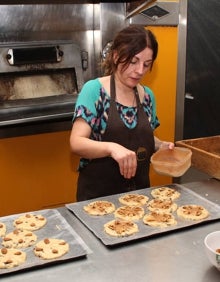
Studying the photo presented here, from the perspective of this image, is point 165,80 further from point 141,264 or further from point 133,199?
point 141,264

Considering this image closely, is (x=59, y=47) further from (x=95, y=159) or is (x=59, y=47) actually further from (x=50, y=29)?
(x=95, y=159)

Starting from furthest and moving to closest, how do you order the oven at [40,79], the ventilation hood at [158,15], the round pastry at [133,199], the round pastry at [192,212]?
the ventilation hood at [158,15]
the oven at [40,79]
the round pastry at [133,199]
the round pastry at [192,212]

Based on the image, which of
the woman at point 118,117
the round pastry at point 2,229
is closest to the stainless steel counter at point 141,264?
the round pastry at point 2,229

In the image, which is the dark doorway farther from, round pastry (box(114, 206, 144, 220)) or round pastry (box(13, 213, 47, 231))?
round pastry (box(13, 213, 47, 231))

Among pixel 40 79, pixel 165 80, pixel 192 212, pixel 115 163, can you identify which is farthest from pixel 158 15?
pixel 192 212

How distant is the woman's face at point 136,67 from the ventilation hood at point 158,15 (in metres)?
1.06

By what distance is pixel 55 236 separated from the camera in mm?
1304

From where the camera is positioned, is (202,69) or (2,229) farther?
(202,69)

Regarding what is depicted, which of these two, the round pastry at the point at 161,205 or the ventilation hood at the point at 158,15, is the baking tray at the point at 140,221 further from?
the ventilation hood at the point at 158,15

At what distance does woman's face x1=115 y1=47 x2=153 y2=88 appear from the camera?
174 cm

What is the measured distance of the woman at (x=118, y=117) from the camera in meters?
1.75

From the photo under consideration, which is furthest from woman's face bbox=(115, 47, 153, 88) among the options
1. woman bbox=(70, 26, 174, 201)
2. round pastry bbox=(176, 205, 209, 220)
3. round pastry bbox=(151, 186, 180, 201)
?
round pastry bbox=(176, 205, 209, 220)

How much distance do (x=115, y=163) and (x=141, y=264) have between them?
2.48 feet

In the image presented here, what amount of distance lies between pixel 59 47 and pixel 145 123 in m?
1.03
